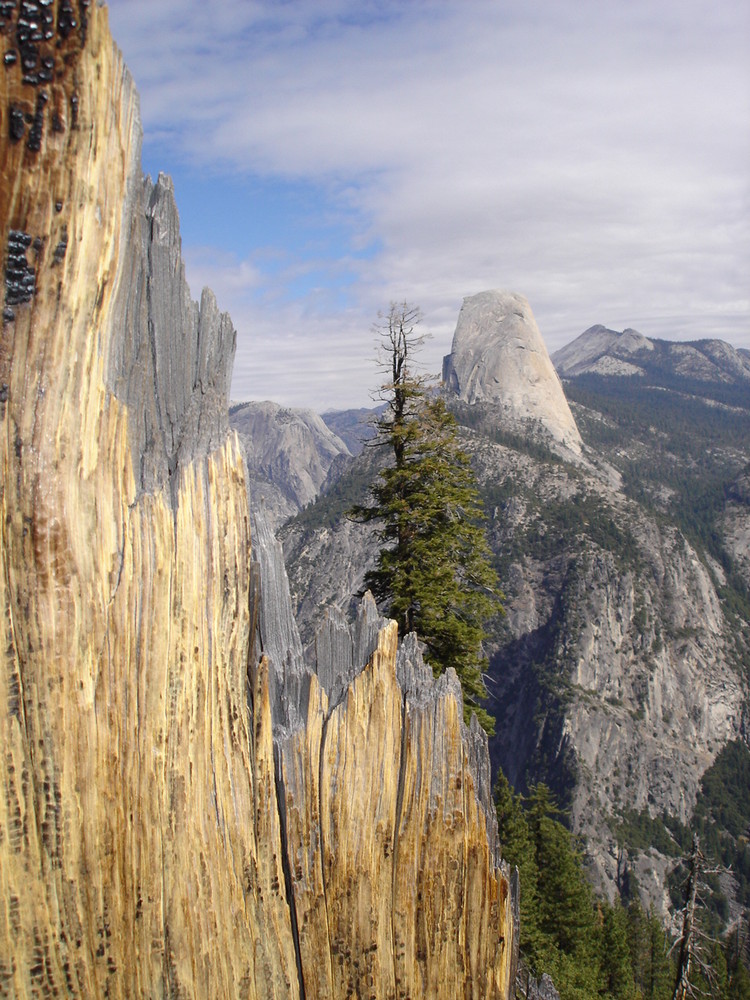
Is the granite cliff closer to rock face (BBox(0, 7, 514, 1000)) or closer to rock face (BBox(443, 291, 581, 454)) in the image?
rock face (BBox(443, 291, 581, 454))

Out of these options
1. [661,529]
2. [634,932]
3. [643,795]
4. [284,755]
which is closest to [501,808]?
[634,932]

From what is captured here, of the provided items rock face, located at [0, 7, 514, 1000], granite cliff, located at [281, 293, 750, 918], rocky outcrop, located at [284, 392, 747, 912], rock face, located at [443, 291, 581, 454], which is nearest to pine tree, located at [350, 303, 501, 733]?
rock face, located at [0, 7, 514, 1000]

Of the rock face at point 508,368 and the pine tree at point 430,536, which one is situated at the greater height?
the rock face at point 508,368

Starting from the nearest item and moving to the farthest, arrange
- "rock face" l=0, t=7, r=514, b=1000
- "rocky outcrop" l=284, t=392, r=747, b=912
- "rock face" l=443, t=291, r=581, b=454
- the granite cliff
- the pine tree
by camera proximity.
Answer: "rock face" l=0, t=7, r=514, b=1000 → the pine tree → the granite cliff → "rocky outcrop" l=284, t=392, r=747, b=912 → "rock face" l=443, t=291, r=581, b=454

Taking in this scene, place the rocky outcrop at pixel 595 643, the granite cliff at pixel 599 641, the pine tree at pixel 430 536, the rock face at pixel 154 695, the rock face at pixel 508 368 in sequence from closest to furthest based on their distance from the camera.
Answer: the rock face at pixel 154 695 → the pine tree at pixel 430 536 → the granite cliff at pixel 599 641 → the rocky outcrop at pixel 595 643 → the rock face at pixel 508 368

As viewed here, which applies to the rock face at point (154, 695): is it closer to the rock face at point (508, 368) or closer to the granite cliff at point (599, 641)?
the granite cliff at point (599, 641)

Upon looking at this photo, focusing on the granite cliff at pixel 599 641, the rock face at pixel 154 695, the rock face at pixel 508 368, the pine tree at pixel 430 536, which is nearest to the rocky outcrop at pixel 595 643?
the granite cliff at pixel 599 641
